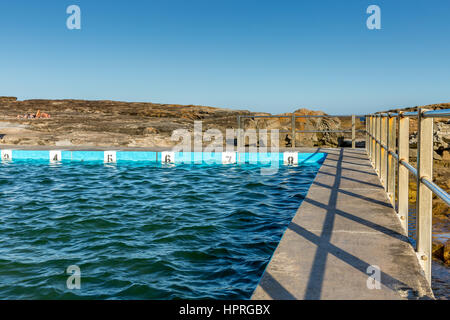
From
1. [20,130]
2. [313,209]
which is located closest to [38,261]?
[313,209]

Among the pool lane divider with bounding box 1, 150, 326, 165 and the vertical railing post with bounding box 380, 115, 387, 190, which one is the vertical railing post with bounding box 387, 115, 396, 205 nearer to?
the vertical railing post with bounding box 380, 115, 387, 190

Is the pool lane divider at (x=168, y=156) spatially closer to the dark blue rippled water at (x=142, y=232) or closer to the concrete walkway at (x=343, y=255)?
the dark blue rippled water at (x=142, y=232)

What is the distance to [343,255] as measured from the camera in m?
2.82

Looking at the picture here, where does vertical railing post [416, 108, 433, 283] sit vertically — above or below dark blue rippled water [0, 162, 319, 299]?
above

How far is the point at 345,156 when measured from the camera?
919 cm

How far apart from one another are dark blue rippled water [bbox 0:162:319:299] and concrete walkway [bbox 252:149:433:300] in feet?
1.98

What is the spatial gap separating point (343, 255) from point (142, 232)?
2.66 meters

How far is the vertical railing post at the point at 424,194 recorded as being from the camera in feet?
8.41

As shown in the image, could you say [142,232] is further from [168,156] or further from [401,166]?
[168,156]

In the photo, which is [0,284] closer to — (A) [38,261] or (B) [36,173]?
(A) [38,261]

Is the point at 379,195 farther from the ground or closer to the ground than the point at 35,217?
farther from the ground

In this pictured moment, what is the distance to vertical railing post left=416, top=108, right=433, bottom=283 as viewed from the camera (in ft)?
8.41

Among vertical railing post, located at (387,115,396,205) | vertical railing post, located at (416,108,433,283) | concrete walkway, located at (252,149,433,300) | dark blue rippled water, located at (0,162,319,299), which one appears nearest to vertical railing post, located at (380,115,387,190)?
vertical railing post, located at (387,115,396,205)

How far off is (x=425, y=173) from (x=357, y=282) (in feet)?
2.82
